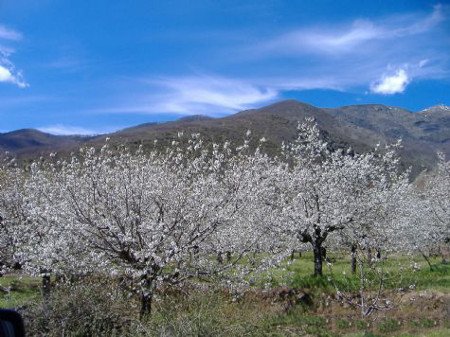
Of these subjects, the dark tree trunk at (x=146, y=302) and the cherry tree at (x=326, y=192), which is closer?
the dark tree trunk at (x=146, y=302)

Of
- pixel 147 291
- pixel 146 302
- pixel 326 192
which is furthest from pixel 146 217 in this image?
pixel 326 192

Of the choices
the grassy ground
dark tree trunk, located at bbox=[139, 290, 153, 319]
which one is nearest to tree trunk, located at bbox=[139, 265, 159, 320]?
dark tree trunk, located at bbox=[139, 290, 153, 319]

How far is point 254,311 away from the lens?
42.6 feet

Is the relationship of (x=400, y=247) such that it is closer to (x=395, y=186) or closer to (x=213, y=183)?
(x=395, y=186)

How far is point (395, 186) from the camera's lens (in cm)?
2400

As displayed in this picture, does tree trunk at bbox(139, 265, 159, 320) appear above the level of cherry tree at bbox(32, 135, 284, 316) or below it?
below

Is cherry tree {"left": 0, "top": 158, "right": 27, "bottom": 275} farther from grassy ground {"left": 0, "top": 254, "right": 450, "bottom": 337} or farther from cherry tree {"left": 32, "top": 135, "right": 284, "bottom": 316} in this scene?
cherry tree {"left": 32, "top": 135, "right": 284, "bottom": 316}

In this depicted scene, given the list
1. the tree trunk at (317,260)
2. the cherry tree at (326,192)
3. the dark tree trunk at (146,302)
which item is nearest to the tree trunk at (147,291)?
the dark tree trunk at (146,302)

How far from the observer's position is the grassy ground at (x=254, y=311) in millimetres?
9523

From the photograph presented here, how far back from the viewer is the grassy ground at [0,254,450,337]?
952cm

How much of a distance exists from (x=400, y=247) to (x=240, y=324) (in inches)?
679

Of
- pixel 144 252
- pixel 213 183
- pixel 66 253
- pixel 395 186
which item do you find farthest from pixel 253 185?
pixel 395 186

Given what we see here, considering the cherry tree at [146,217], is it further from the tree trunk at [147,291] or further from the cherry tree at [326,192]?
the cherry tree at [326,192]

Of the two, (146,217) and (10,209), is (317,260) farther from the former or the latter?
(10,209)
